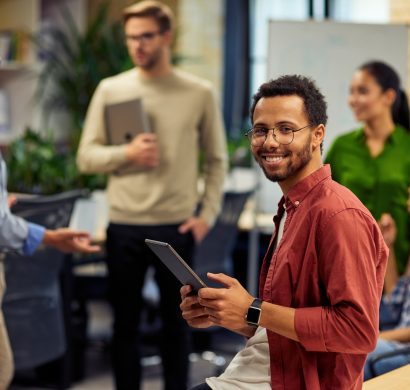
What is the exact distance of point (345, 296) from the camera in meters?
1.79

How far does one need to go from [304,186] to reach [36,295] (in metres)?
1.91

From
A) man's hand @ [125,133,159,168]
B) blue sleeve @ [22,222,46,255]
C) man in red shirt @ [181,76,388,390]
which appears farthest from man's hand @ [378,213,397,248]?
man in red shirt @ [181,76,388,390]

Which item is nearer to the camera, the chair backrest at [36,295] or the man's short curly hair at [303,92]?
the man's short curly hair at [303,92]

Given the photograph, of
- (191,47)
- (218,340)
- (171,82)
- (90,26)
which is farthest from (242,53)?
(171,82)

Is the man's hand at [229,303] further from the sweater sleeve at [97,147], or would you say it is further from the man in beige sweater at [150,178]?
the sweater sleeve at [97,147]

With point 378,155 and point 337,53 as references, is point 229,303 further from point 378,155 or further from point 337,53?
point 337,53

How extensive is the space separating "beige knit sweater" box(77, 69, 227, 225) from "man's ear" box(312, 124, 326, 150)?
1.85 metres

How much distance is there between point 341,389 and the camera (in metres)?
1.89

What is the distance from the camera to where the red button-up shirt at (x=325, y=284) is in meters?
1.81

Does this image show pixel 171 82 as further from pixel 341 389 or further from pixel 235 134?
pixel 235 134

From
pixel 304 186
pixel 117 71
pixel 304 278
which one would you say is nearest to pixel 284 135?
pixel 304 186

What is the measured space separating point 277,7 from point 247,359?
6792 millimetres

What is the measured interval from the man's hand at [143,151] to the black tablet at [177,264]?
5.82ft

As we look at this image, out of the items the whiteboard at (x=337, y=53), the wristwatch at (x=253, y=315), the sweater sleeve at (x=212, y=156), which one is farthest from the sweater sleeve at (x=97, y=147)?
the wristwatch at (x=253, y=315)
